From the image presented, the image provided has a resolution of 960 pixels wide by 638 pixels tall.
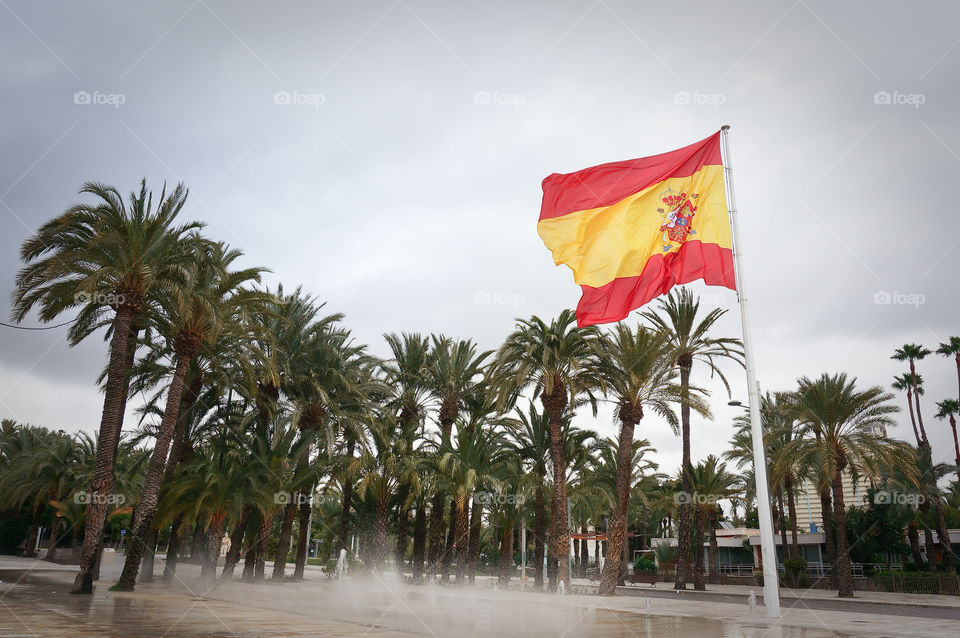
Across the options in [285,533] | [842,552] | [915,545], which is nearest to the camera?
[842,552]

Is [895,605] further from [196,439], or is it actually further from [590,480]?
[196,439]

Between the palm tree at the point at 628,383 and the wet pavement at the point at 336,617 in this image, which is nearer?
the wet pavement at the point at 336,617

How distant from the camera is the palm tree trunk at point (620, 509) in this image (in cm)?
2798

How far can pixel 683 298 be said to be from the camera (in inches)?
1326

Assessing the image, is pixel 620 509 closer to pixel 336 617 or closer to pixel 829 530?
pixel 336 617

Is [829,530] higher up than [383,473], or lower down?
lower down

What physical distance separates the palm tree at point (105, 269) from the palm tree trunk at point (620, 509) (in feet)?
61.4

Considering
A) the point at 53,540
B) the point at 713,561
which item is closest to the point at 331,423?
the point at 53,540

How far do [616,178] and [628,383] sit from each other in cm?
1442

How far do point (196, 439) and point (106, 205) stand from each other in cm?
1402

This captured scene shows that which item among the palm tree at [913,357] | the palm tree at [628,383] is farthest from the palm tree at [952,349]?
the palm tree at [628,383]

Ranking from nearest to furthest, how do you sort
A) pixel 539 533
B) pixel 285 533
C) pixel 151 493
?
pixel 151 493 < pixel 285 533 < pixel 539 533

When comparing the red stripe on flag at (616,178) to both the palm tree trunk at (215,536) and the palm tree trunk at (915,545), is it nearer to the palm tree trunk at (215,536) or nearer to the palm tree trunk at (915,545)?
the palm tree trunk at (215,536)

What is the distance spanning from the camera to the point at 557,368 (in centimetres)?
2809
